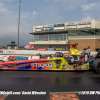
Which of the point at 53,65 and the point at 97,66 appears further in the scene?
the point at 53,65

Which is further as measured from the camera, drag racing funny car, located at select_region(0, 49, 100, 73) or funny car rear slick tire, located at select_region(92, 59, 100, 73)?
drag racing funny car, located at select_region(0, 49, 100, 73)

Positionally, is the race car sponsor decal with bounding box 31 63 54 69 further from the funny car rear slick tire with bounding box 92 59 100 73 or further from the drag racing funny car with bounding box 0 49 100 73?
the funny car rear slick tire with bounding box 92 59 100 73

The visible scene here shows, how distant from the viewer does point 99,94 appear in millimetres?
3682

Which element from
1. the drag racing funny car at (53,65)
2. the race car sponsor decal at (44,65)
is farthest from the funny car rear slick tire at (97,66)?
the race car sponsor decal at (44,65)

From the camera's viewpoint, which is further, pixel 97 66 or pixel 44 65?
pixel 44 65

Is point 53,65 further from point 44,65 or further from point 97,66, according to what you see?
point 97,66

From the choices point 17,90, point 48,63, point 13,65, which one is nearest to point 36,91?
point 17,90

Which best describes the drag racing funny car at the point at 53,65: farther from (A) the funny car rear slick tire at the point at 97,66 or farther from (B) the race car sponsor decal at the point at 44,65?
(A) the funny car rear slick tire at the point at 97,66

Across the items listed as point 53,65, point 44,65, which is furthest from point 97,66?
point 44,65

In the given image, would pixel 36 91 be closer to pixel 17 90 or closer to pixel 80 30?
pixel 17 90

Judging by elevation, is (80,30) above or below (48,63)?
above

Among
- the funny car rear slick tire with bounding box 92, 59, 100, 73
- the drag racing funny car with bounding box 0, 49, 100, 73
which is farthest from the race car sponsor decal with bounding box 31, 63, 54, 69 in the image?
the funny car rear slick tire with bounding box 92, 59, 100, 73

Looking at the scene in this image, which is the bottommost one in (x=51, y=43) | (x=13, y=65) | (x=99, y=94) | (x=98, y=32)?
(x=99, y=94)

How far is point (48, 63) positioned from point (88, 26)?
2524 centimetres
